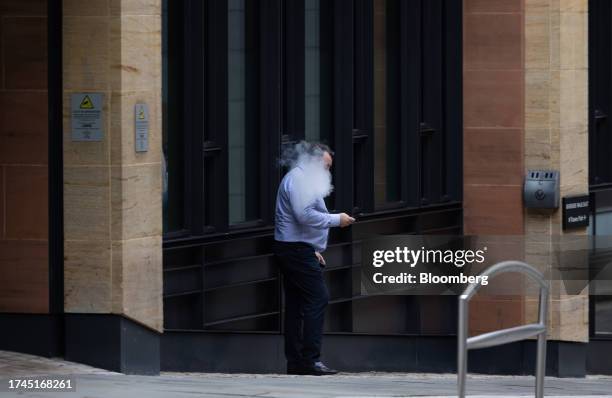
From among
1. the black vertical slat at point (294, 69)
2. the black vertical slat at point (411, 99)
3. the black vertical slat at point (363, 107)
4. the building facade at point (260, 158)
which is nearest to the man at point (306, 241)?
the building facade at point (260, 158)

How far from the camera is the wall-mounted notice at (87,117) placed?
11.2m

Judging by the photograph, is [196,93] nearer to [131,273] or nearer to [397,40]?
[131,273]

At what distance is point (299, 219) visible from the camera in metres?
12.1

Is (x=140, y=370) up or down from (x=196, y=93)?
down

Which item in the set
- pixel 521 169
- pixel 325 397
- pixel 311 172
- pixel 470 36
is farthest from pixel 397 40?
pixel 325 397

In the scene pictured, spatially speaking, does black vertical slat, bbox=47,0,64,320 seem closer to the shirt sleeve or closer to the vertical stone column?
the shirt sleeve

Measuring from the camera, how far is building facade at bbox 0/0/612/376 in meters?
11.2

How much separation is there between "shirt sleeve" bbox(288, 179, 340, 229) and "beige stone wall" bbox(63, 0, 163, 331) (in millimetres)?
1317

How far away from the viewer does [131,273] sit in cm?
1136

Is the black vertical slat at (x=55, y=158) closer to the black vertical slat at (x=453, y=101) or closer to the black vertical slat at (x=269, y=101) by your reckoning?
the black vertical slat at (x=269, y=101)

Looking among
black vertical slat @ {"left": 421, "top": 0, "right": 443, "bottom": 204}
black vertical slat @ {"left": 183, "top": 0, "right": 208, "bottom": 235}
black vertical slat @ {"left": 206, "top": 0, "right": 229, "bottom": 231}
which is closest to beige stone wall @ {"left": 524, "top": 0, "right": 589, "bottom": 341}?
black vertical slat @ {"left": 421, "top": 0, "right": 443, "bottom": 204}

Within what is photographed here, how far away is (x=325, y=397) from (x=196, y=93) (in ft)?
14.3

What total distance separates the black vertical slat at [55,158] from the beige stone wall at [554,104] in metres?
6.61

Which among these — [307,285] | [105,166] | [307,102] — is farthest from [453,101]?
[105,166]
